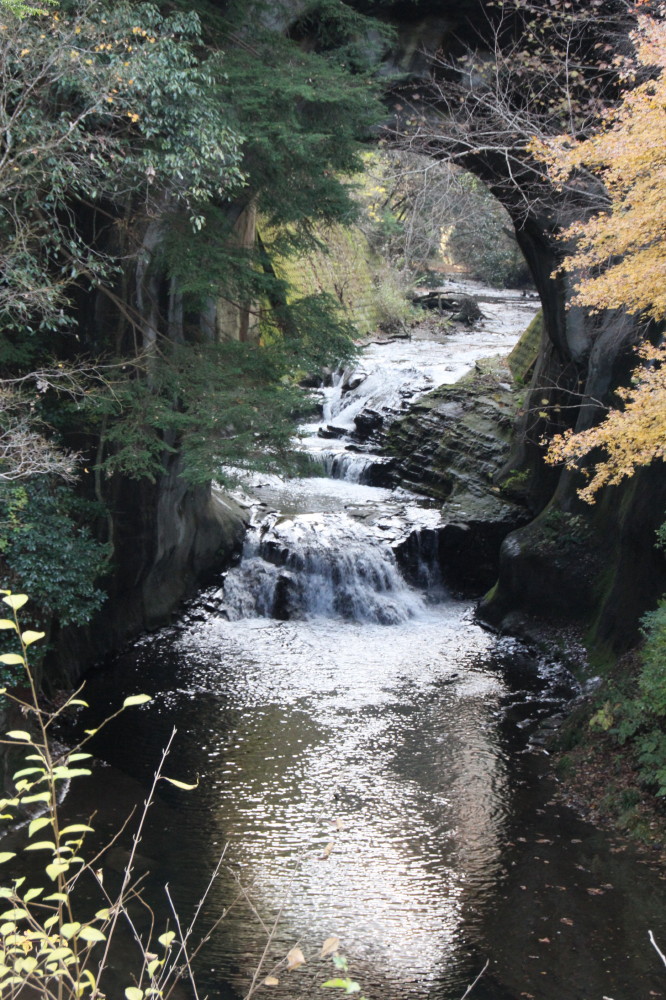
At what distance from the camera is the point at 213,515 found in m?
15.0

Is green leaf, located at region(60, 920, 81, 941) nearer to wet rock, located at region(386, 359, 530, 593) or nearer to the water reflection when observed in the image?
the water reflection

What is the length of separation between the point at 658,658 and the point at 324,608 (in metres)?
7.01

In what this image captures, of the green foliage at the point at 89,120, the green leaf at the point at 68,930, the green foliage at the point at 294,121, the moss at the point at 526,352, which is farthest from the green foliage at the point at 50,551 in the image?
the moss at the point at 526,352

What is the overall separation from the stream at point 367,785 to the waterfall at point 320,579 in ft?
0.11

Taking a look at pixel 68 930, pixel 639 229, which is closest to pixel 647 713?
pixel 639 229

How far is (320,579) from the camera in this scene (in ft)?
47.6

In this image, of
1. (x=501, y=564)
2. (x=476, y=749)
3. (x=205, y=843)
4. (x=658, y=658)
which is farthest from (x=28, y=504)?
(x=501, y=564)

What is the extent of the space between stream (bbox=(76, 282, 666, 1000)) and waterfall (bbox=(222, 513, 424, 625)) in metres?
0.03

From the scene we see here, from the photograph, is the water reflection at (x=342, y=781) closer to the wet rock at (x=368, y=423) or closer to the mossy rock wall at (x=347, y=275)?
the wet rock at (x=368, y=423)

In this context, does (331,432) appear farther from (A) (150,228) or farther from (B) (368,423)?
(A) (150,228)

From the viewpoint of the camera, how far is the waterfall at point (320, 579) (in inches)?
563

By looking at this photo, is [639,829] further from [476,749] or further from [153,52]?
[153,52]

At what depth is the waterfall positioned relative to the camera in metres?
14.3

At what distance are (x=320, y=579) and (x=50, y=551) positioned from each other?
233 inches
